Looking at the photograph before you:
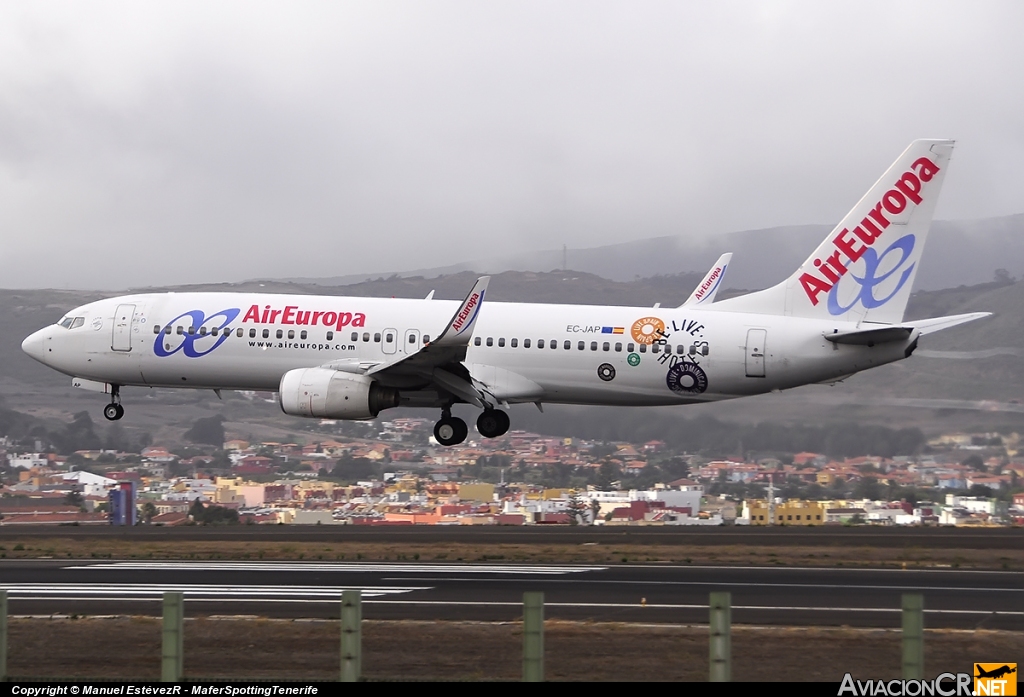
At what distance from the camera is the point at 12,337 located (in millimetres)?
120812

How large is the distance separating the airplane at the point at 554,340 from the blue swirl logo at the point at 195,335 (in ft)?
0.14

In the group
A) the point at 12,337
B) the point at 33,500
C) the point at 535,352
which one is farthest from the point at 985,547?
the point at 12,337

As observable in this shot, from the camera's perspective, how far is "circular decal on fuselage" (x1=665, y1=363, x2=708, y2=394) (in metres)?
37.2

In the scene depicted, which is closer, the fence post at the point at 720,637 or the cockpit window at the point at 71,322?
the fence post at the point at 720,637

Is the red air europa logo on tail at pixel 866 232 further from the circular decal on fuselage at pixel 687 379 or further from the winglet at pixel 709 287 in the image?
the winglet at pixel 709 287

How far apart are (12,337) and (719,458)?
85842mm

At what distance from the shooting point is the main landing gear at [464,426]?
1556 inches

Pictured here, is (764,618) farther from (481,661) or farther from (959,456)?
(959,456)

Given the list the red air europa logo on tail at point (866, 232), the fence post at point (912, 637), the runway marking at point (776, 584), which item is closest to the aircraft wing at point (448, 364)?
the red air europa logo on tail at point (866, 232)

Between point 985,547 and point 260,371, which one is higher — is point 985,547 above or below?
below

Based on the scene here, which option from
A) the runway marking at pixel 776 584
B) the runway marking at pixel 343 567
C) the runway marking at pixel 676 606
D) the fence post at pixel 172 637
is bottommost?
the runway marking at pixel 343 567

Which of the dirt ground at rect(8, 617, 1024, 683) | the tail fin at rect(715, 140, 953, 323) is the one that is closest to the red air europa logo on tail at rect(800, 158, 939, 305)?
the tail fin at rect(715, 140, 953, 323)

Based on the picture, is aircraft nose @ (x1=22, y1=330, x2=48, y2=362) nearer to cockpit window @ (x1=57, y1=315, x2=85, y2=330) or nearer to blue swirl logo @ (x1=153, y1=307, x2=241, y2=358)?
cockpit window @ (x1=57, y1=315, x2=85, y2=330)

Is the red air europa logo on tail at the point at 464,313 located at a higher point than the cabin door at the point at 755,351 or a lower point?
higher
